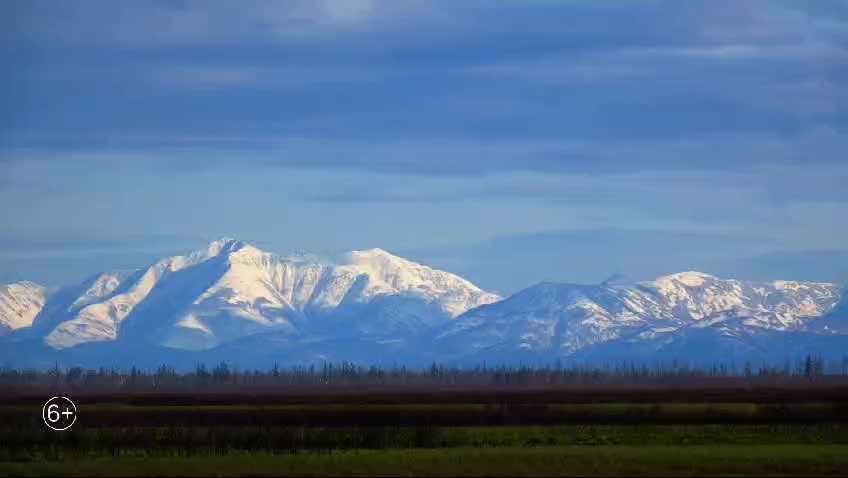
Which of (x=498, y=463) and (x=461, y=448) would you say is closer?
(x=498, y=463)

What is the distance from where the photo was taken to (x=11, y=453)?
71.6 metres

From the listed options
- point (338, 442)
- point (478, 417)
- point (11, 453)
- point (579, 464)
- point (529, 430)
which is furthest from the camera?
point (478, 417)

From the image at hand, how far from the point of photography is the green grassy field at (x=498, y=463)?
60.2 metres

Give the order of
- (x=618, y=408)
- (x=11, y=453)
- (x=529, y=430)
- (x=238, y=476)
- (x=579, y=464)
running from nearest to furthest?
(x=238, y=476) → (x=579, y=464) → (x=11, y=453) → (x=529, y=430) → (x=618, y=408)

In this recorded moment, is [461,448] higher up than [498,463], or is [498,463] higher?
[461,448]

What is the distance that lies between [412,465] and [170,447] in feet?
56.9

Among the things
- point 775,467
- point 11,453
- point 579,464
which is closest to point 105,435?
point 11,453

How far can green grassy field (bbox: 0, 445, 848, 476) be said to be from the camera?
198 ft

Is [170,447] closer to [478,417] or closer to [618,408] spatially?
[478,417]

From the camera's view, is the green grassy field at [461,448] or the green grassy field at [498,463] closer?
the green grassy field at [498,463]

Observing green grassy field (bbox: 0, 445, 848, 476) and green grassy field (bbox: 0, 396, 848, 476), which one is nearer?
green grassy field (bbox: 0, 445, 848, 476)

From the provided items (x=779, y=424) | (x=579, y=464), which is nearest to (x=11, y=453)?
(x=579, y=464)

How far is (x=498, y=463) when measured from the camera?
63.8 m

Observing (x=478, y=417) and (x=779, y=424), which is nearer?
(x=779, y=424)
